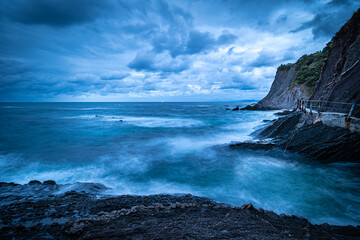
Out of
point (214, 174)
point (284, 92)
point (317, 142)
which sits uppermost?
point (284, 92)

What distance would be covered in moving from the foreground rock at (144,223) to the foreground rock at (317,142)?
240 inches

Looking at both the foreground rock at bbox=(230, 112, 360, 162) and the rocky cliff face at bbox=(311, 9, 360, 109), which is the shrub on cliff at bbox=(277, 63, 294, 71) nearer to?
the rocky cliff face at bbox=(311, 9, 360, 109)

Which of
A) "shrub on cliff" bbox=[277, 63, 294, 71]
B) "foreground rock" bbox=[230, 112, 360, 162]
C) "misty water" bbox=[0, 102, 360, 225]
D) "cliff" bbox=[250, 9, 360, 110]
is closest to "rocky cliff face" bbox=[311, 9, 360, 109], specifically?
"cliff" bbox=[250, 9, 360, 110]

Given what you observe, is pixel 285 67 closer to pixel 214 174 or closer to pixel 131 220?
pixel 214 174

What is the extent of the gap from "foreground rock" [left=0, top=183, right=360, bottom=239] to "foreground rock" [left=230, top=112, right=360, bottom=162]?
6105mm

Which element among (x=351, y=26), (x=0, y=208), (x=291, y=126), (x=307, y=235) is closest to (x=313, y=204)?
(x=307, y=235)

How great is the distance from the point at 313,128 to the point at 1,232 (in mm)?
12920

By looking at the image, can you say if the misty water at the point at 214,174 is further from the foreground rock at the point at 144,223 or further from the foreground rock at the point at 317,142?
the foreground rock at the point at 144,223

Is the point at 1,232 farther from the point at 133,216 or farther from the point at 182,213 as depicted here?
the point at 182,213

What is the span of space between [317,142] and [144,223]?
32.6 feet

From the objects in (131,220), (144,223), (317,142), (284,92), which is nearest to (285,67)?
(284,92)

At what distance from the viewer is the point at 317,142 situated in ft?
27.5

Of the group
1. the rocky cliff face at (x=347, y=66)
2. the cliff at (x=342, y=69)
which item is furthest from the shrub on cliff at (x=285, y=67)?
the rocky cliff face at (x=347, y=66)

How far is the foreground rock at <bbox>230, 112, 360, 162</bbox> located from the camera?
24.2ft
